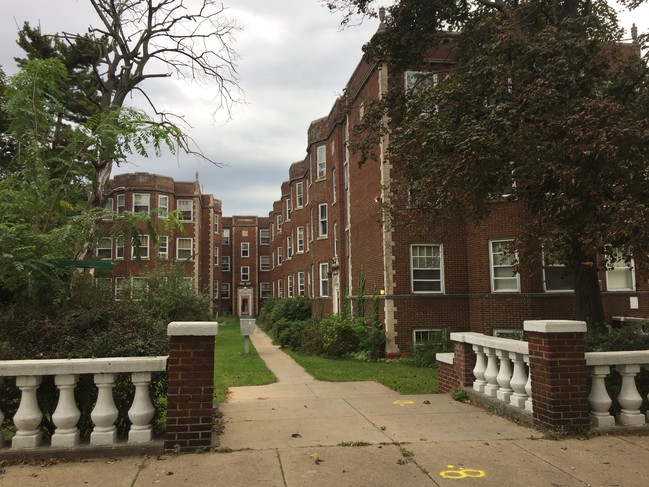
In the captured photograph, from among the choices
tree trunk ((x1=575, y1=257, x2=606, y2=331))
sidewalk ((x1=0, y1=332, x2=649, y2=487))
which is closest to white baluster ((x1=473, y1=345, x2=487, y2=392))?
sidewalk ((x1=0, y1=332, x2=649, y2=487))

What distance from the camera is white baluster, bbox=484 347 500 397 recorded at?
7.19 metres

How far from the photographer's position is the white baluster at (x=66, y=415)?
498 cm

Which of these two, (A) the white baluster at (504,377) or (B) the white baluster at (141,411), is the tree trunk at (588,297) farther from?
(B) the white baluster at (141,411)

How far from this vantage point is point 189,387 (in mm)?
5160

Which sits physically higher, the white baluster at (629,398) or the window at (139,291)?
the window at (139,291)

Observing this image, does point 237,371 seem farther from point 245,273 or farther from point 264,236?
point 264,236

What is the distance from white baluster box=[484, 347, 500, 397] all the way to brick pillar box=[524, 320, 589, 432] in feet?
4.54

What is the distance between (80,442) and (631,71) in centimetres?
1089

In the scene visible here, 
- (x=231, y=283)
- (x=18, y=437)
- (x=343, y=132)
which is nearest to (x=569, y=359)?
(x=18, y=437)

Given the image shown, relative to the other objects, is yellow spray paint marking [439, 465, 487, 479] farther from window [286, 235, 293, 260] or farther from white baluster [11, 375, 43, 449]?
window [286, 235, 293, 260]

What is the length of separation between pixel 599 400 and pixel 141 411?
5026mm

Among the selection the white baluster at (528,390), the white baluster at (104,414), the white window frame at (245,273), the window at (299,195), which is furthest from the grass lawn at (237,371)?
the white window frame at (245,273)

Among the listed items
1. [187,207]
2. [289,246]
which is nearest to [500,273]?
[289,246]

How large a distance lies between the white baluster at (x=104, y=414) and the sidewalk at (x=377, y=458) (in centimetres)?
22
